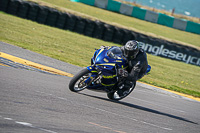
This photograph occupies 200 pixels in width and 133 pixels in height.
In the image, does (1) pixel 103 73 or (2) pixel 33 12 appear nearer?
(1) pixel 103 73

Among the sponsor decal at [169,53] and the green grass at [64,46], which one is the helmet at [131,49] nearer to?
the green grass at [64,46]

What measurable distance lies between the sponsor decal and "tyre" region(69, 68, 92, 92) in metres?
17.5

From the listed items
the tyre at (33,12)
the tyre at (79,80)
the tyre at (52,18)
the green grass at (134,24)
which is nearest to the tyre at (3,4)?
the tyre at (33,12)

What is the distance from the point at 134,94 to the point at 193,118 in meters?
2.54

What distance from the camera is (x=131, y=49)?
24.9 ft

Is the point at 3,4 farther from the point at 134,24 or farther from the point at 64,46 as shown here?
the point at 134,24

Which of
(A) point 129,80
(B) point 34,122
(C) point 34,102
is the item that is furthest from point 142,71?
(B) point 34,122

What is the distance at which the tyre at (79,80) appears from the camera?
7473 mm

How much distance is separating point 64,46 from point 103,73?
34.9ft

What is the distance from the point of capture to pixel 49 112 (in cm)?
536

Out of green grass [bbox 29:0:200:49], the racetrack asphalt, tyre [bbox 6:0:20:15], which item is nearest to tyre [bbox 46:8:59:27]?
tyre [bbox 6:0:20:15]

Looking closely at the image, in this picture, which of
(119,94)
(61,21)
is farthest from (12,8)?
(119,94)

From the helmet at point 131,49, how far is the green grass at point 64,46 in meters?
6.43

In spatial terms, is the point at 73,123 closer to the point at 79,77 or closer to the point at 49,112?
the point at 49,112
